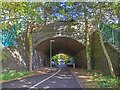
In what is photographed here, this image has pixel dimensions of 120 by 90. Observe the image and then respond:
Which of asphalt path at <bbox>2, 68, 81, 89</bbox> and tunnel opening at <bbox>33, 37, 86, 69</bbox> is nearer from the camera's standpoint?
asphalt path at <bbox>2, 68, 81, 89</bbox>

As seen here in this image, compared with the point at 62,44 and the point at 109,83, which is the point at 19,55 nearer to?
the point at 62,44

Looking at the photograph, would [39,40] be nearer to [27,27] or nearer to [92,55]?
[27,27]

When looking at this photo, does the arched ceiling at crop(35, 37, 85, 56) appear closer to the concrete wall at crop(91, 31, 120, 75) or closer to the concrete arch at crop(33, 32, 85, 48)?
the concrete arch at crop(33, 32, 85, 48)

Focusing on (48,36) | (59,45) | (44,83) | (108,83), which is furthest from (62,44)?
(108,83)

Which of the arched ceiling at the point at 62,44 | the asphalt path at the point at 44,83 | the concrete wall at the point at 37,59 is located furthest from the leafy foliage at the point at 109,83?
the concrete wall at the point at 37,59

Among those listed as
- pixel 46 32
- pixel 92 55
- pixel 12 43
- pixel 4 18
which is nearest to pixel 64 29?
pixel 46 32

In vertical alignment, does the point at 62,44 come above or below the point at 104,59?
above

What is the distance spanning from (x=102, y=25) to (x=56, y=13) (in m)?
2.89

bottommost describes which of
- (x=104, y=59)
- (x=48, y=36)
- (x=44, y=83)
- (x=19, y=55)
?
(x=44, y=83)

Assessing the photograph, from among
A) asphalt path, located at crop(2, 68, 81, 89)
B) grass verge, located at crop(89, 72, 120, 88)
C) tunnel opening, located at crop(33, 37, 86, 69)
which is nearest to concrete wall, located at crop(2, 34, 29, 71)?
tunnel opening, located at crop(33, 37, 86, 69)

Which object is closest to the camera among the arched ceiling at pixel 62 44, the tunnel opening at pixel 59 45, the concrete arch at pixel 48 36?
the concrete arch at pixel 48 36

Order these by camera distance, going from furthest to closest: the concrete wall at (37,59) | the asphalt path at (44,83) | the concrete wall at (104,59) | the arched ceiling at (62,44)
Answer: the arched ceiling at (62,44) < the concrete wall at (37,59) < the concrete wall at (104,59) < the asphalt path at (44,83)

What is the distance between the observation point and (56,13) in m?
14.0

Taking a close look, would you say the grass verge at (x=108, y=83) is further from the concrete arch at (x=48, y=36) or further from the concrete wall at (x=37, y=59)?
the concrete wall at (x=37, y=59)
